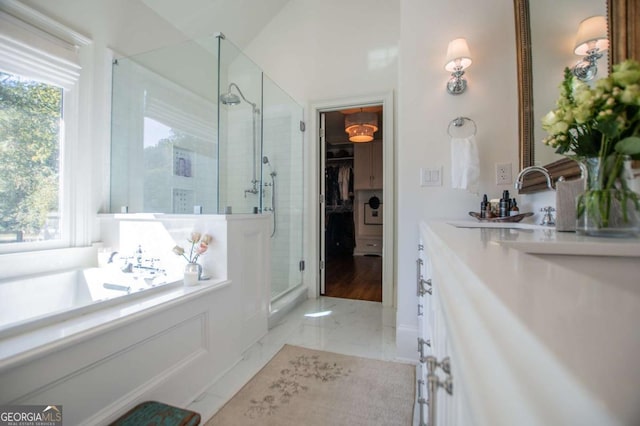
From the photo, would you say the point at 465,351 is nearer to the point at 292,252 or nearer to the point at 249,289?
the point at 249,289

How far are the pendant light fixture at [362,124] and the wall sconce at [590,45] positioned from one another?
282cm

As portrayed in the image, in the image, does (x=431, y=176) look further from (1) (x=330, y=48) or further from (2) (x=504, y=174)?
(1) (x=330, y=48)

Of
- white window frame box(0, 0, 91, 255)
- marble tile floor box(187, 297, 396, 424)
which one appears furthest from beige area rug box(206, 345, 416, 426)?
white window frame box(0, 0, 91, 255)

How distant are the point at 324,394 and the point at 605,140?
63.8 inches

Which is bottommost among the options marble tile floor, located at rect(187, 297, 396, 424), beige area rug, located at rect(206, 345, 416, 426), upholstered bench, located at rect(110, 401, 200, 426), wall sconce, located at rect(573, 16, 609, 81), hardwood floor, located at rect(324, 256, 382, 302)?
beige area rug, located at rect(206, 345, 416, 426)

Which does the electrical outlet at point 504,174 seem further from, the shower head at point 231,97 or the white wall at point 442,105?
the shower head at point 231,97

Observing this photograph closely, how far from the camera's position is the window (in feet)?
6.17

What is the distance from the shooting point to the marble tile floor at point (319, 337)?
64.1 inches

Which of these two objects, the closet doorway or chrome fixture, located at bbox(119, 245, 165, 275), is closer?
chrome fixture, located at bbox(119, 245, 165, 275)

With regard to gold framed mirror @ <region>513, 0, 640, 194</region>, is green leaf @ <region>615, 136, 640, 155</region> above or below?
below

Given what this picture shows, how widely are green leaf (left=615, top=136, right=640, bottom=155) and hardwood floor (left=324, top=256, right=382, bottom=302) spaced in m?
2.76

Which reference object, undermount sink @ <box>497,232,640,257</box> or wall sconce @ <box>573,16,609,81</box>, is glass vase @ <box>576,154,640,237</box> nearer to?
undermount sink @ <box>497,232,640,257</box>

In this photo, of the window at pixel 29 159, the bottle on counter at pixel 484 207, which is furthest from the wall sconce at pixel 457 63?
the window at pixel 29 159

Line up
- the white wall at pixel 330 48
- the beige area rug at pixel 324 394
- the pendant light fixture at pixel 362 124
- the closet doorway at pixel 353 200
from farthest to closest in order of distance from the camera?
1. the closet doorway at pixel 353 200
2. the pendant light fixture at pixel 362 124
3. the white wall at pixel 330 48
4. the beige area rug at pixel 324 394
